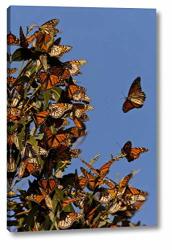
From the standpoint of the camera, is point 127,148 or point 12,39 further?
point 127,148

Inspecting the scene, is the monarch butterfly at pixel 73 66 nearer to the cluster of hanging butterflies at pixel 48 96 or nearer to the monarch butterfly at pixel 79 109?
the cluster of hanging butterflies at pixel 48 96

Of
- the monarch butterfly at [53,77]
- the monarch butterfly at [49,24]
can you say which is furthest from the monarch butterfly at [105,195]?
the monarch butterfly at [49,24]

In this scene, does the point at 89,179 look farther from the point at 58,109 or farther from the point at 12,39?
the point at 12,39

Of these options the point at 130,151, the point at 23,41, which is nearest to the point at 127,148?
the point at 130,151

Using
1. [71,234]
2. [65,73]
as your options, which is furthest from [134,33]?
[71,234]
